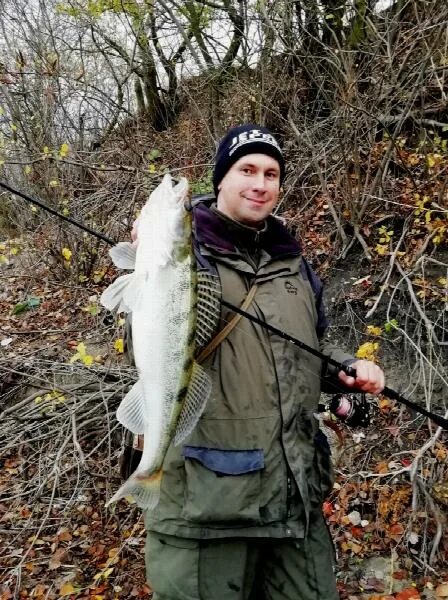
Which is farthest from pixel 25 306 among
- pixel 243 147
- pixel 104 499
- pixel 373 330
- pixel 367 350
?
pixel 243 147

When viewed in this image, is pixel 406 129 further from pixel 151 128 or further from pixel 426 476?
pixel 151 128

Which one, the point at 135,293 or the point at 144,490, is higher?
the point at 135,293

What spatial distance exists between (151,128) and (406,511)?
9988 millimetres

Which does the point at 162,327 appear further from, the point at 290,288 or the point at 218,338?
the point at 290,288

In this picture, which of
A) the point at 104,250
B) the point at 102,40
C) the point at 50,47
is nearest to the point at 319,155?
the point at 104,250

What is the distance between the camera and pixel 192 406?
197 centimetres

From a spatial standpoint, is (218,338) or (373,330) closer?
(218,338)

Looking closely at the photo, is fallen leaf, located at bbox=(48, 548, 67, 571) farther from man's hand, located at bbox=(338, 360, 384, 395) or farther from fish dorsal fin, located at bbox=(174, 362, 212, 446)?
man's hand, located at bbox=(338, 360, 384, 395)

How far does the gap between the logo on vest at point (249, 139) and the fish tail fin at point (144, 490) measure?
1454mm

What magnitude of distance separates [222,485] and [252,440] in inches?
8.0

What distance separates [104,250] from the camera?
784 centimetres

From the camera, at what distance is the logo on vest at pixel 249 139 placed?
242 cm

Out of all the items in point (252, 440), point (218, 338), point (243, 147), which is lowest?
point (252, 440)

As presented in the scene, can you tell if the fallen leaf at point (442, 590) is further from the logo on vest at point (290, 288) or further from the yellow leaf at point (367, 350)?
the logo on vest at point (290, 288)
